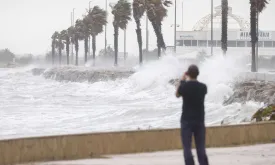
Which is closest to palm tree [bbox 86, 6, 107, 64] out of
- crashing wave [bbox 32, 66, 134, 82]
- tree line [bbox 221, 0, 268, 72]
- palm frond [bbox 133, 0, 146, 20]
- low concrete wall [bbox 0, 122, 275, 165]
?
crashing wave [bbox 32, 66, 134, 82]

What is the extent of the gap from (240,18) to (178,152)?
162663 mm

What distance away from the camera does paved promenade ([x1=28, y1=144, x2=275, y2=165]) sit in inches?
510

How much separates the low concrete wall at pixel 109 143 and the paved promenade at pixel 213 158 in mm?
284

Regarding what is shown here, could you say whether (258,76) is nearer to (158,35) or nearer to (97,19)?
(158,35)

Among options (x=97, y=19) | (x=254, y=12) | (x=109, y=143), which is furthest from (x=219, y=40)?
(x=109, y=143)

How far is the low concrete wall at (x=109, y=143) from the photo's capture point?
44.0 feet

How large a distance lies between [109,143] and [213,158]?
1961mm

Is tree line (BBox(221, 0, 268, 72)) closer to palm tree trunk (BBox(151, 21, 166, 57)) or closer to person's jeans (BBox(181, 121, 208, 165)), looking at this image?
palm tree trunk (BBox(151, 21, 166, 57))

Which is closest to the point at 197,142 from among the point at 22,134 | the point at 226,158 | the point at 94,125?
the point at 226,158

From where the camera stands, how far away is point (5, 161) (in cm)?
1327

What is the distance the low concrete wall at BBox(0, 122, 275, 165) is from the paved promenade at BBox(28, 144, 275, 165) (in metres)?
0.28

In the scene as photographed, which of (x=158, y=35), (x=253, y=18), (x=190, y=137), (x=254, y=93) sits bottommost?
(x=254, y=93)

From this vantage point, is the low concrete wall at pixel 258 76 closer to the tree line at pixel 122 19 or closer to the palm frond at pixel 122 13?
the tree line at pixel 122 19

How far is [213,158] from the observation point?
13.6 meters
